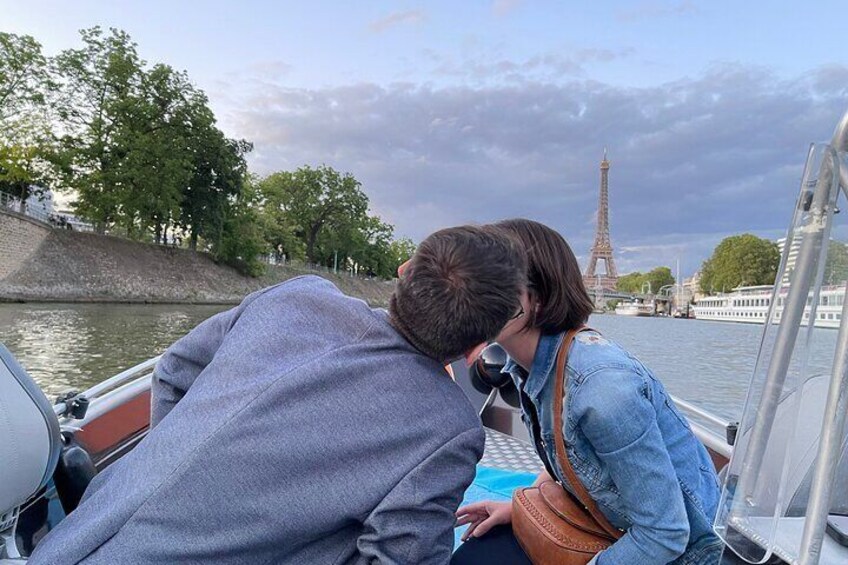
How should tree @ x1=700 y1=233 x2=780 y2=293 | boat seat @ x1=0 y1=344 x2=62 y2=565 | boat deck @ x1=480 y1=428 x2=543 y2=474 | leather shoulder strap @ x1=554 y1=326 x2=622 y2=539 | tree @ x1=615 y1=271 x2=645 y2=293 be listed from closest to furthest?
1. leather shoulder strap @ x1=554 y1=326 x2=622 y2=539
2. boat seat @ x1=0 y1=344 x2=62 y2=565
3. boat deck @ x1=480 y1=428 x2=543 y2=474
4. tree @ x1=700 y1=233 x2=780 y2=293
5. tree @ x1=615 y1=271 x2=645 y2=293

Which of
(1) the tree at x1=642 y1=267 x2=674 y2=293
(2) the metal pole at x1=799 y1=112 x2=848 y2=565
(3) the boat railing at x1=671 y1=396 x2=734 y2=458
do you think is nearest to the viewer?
(2) the metal pole at x1=799 y1=112 x2=848 y2=565

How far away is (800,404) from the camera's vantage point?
951 millimetres

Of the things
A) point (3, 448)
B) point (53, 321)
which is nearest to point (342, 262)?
point (53, 321)

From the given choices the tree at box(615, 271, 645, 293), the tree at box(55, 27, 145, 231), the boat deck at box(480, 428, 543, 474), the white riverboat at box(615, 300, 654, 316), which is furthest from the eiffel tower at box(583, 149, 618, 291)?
the boat deck at box(480, 428, 543, 474)

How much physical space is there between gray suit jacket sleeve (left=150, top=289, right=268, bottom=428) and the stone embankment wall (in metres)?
18.6

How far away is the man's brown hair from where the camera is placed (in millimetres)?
988

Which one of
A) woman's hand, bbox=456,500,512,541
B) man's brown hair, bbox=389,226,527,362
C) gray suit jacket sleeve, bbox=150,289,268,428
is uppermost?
man's brown hair, bbox=389,226,527,362

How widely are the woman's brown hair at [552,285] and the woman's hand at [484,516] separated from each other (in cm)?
57

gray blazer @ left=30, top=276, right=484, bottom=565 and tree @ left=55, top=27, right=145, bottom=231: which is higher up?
tree @ left=55, top=27, right=145, bottom=231

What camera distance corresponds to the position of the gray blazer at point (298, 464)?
0.90 metres

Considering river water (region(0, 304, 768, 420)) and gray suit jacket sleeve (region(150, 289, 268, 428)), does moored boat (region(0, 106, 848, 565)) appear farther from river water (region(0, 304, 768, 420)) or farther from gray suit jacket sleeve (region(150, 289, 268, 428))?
river water (region(0, 304, 768, 420))

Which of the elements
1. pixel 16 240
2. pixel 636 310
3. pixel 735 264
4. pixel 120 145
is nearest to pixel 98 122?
pixel 120 145

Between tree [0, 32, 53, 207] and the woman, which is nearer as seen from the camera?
the woman

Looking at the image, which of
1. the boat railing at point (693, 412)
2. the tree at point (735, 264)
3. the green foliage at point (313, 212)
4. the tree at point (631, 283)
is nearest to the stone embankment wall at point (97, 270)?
the green foliage at point (313, 212)
